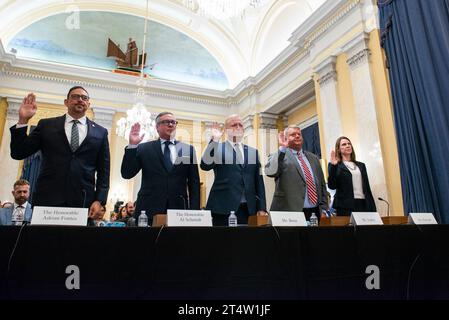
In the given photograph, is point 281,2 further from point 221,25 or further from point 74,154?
point 74,154

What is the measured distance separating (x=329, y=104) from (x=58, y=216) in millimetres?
5233

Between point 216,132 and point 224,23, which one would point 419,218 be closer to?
point 216,132

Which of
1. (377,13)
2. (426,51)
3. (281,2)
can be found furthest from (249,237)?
(281,2)

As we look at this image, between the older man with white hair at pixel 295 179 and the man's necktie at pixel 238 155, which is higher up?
the man's necktie at pixel 238 155

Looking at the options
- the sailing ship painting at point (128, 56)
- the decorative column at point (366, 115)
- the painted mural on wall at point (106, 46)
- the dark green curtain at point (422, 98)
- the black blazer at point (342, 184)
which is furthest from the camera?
the sailing ship painting at point (128, 56)

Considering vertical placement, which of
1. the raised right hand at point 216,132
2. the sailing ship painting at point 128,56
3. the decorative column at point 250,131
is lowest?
the raised right hand at point 216,132

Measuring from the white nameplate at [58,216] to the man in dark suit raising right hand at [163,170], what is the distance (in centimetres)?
69

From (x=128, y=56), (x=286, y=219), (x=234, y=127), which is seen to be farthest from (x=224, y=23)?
(x=286, y=219)

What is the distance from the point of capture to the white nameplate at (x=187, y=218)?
4.23 feet

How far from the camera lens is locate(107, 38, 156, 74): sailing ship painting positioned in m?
8.79

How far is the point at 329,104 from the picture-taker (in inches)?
221

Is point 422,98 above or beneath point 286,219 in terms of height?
above

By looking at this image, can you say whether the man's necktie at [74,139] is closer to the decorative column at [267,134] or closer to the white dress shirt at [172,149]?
the white dress shirt at [172,149]

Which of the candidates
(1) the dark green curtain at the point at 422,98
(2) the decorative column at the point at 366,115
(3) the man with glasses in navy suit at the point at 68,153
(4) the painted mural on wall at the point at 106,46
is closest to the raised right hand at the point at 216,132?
(3) the man with glasses in navy suit at the point at 68,153
